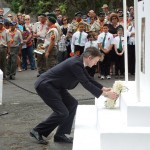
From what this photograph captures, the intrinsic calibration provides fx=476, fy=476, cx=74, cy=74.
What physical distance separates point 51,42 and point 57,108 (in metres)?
7.30

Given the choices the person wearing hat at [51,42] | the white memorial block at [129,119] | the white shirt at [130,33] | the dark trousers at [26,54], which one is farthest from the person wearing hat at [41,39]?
the white memorial block at [129,119]

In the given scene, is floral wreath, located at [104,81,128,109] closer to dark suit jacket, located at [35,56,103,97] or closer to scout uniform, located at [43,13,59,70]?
dark suit jacket, located at [35,56,103,97]

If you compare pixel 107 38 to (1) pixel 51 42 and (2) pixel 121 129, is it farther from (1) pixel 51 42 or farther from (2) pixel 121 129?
(2) pixel 121 129

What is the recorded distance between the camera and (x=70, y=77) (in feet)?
24.2

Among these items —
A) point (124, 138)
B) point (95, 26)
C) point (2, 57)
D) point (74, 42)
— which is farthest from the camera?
point (95, 26)

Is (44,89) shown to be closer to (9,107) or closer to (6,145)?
(6,145)

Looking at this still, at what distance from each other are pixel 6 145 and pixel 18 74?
955cm

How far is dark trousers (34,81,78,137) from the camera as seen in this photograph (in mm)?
7352

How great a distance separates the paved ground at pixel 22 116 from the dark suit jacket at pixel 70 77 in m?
0.99

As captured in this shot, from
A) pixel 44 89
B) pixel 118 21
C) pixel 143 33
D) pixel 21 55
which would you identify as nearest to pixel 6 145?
pixel 44 89

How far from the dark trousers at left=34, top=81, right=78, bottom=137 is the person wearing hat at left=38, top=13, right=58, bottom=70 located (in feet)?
22.8

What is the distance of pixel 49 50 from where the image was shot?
48.1ft

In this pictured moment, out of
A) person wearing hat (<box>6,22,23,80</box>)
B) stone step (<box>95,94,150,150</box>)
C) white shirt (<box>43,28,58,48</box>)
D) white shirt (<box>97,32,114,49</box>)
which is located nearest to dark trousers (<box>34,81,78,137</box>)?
stone step (<box>95,94,150,150</box>)

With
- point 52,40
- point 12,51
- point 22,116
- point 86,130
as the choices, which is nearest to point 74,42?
point 52,40
